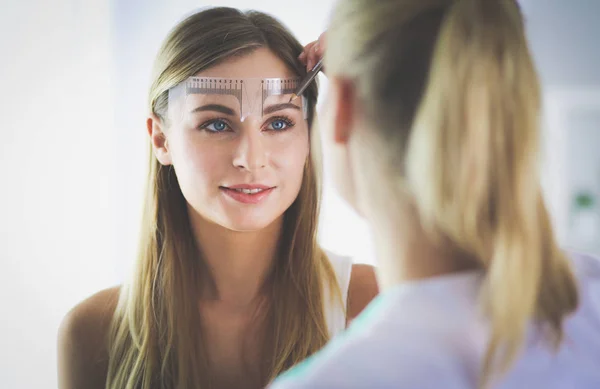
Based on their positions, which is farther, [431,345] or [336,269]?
[336,269]

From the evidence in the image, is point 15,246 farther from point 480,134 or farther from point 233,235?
point 480,134

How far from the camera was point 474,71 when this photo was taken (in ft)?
1.74

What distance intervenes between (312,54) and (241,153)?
0.79ft

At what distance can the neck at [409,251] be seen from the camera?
0.58 meters

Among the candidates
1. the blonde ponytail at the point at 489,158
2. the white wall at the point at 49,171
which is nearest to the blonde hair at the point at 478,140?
the blonde ponytail at the point at 489,158

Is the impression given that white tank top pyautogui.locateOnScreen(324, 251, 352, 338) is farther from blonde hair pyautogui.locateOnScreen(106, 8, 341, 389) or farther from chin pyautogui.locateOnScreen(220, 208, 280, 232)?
chin pyautogui.locateOnScreen(220, 208, 280, 232)

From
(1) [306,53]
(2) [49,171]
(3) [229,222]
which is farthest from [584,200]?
(2) [49,171]

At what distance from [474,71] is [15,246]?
126 centimetres

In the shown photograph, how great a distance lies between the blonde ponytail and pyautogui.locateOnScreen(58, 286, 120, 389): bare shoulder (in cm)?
98

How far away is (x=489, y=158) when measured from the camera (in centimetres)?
54

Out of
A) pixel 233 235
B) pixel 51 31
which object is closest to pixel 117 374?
pixel 233 235

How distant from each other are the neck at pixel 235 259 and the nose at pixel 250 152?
0.65ft

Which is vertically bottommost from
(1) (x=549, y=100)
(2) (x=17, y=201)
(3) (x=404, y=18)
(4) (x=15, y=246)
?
(4) (x=15, y=246)

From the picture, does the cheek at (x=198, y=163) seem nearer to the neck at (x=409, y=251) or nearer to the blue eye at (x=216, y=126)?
the blue eye at (x=216, y=126)
